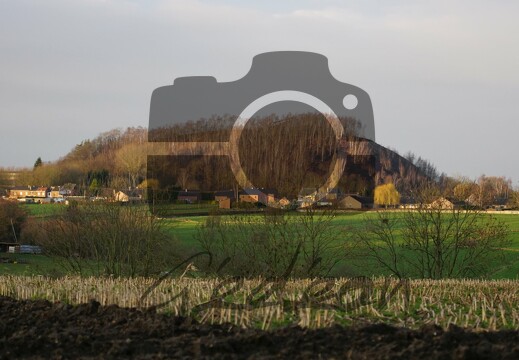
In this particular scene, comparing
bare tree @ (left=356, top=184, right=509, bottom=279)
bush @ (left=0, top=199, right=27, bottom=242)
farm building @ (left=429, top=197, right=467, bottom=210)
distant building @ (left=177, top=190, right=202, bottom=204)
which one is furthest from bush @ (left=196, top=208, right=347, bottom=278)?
bush @ (left=0, top=199, right=27, bottom=242)

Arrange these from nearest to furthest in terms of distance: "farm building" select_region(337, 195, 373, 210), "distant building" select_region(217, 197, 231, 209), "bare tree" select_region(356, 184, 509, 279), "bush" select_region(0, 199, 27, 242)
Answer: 1. "bare tree" select_region(356, 184, 509, 279)
2. "distant building" select_region(217, 197, 231, 209)
3. "farm building" select_region(337, 195, 373, 210)
4. "bush" select_region(0, 199, 27, 242)

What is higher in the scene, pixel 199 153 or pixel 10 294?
pixel 199 153

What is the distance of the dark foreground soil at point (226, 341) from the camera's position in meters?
9.83

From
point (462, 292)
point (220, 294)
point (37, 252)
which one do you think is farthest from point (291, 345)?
point (37, 252)

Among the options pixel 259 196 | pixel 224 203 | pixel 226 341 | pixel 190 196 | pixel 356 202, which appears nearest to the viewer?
pixel 226 341

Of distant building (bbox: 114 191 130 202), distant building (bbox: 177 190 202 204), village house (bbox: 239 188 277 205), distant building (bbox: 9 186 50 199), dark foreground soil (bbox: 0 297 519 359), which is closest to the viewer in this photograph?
dark foreground soil (bbox: 0 297 519 359)

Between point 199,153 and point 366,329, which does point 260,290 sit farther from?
point 199,153

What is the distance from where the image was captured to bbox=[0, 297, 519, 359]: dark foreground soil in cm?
983

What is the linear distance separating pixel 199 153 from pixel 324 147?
673 centimetres

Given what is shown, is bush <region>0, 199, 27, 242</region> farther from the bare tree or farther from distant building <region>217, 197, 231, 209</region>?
the bare tree

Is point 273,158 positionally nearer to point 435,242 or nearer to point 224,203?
point 224,203

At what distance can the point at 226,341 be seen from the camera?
10.6 m

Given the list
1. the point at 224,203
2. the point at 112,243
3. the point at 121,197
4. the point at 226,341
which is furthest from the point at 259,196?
the point at 226,341

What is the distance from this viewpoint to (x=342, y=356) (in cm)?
977
